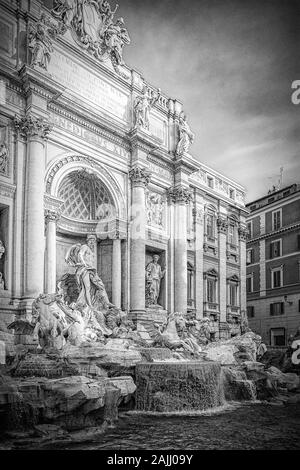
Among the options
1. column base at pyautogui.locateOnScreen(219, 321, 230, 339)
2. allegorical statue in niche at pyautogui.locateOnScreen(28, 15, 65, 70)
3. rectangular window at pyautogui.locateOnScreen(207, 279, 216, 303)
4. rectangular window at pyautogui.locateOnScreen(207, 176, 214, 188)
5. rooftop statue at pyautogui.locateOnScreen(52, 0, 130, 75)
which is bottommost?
column base at pyautogui.locateOnScreen(219, 321, 230, 339)

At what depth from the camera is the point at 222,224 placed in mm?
27766

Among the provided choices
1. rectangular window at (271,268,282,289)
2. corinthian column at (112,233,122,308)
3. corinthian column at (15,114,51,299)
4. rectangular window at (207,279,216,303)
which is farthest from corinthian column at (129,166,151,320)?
rectangular window at (271,268,282,289)

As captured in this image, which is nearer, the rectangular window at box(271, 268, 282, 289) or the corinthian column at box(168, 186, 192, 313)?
the corinthian column at box(168, 186, 192, 313)

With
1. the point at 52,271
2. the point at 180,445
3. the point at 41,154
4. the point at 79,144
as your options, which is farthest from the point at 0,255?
the point at 180,445

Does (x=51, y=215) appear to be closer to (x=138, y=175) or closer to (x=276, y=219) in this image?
(x=138, y=175)

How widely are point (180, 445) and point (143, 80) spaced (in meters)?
17.4

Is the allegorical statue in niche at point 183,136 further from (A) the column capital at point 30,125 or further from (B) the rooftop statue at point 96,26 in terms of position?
(A) the column capital at point 30,125

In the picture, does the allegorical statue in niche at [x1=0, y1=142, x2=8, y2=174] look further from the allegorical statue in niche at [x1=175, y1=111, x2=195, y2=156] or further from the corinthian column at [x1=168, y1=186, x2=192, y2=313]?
the allegorical statue in niche at [x1=175, y1=111, x2=195, y2=156]

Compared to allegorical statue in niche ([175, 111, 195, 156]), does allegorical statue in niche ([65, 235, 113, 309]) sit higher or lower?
lower

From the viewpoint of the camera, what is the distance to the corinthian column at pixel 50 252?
1733 cm

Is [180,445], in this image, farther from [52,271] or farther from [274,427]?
[52,271]

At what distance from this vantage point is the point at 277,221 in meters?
33.6

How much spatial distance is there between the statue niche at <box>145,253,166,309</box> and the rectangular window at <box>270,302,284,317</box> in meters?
12.4

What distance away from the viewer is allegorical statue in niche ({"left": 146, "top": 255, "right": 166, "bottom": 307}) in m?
22.0
